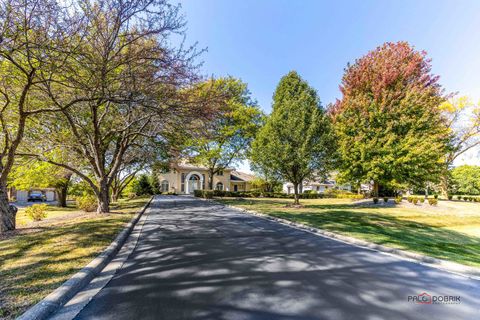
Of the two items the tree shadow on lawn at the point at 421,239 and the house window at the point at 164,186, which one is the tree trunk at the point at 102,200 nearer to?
the tree shadow on lawn at the point at 421,239

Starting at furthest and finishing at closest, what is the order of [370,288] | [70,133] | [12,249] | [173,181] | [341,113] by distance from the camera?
[173,181]
[341,113]
[70,133]
[12,249]
[370,288]

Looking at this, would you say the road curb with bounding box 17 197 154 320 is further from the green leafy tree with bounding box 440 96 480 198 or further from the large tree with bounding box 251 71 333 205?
the green leafy tree with bounding box 440 96 480 198

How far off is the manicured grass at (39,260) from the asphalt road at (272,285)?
0.75 metres

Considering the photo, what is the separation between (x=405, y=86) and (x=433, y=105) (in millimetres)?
2838

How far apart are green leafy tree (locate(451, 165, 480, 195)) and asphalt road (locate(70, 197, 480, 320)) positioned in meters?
55.0

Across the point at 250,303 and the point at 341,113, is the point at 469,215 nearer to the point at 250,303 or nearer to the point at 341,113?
the point at 341,113

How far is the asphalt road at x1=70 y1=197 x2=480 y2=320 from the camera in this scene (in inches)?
116

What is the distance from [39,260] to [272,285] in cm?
454

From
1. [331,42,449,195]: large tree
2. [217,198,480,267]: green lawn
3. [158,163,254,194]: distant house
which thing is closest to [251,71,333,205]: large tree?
[217,198,480,267]: green lawn

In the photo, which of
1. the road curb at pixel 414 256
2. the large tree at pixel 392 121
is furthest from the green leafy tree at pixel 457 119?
the road curb at pixel 414 256

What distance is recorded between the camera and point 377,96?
2028cm

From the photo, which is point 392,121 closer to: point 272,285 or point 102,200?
point 272,285

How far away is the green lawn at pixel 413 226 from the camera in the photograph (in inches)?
262

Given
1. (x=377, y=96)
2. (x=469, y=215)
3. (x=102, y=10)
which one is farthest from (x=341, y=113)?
(x=102, y=10)
